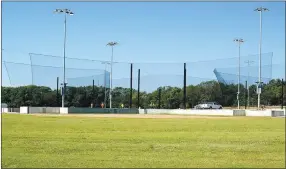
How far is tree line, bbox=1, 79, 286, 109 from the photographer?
140 ft

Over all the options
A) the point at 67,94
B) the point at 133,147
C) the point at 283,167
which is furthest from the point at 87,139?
the point at 67,94

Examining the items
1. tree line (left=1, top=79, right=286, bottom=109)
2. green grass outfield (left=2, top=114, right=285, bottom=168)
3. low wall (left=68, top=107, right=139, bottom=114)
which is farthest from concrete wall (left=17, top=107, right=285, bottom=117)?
green grass outfield (left=2, top=114, right=285, bottom=168)

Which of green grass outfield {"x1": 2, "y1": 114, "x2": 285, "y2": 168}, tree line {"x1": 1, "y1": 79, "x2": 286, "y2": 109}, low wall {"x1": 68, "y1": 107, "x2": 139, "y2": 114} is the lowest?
low wall {"x1": 68, "y1": 107, "x2": 139, "y2": 114}

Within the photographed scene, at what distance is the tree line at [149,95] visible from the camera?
42594 mm

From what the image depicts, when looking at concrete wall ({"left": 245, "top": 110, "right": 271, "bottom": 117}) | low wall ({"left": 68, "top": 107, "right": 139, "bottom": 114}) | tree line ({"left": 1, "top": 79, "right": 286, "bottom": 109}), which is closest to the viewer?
concrete wall ({"left": 245, "top": 110, "right": 271, "bottom": 117})

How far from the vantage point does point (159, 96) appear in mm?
44281

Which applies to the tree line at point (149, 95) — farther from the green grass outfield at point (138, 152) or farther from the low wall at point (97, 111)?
the green grass outfield at point (138, 152)

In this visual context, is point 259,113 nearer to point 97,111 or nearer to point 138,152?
point 97,111

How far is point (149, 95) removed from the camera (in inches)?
1839

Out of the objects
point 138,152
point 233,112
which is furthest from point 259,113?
point 138,152

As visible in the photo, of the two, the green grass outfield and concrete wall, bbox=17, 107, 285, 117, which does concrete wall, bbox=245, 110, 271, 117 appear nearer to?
concrete wall, bbox=17, 107, 285, 117

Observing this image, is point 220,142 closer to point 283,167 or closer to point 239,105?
point 283,167

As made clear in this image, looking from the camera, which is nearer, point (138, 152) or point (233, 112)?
point (138, 152)

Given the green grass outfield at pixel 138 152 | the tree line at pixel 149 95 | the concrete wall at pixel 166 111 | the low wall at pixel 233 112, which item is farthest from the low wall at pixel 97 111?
the green grass outfield at pixel 138 152
